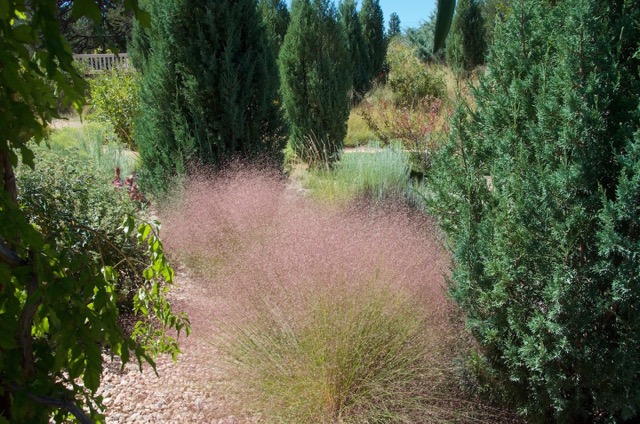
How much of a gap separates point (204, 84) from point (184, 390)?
331 centimetres

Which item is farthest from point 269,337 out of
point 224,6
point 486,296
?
point 224,6

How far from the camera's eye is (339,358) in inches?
98.0

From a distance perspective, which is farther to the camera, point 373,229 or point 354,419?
point 373,229

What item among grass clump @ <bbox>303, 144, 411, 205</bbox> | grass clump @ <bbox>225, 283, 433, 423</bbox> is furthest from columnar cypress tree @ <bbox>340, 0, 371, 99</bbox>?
grass clump @ <bbox>225, 283, 433, 423</bbox>

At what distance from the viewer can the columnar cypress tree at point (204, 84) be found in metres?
5.38

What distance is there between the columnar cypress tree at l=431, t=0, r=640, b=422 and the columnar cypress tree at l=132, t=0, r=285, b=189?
350 centimetres

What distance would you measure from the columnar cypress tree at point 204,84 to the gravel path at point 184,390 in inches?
103

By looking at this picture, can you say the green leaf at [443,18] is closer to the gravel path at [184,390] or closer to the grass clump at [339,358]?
the grass clump at [339,358]

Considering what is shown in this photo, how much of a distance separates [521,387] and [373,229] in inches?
62.3

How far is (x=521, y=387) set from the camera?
7.77ft

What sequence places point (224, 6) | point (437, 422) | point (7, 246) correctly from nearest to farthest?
point (7, 246) → point (437, 422) → point (224, 6)

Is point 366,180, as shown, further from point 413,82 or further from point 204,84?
point 413,82

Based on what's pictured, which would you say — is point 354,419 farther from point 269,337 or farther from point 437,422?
point 269,337

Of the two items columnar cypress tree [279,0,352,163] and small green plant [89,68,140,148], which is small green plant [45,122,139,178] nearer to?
small green plant [89,68,140,148]
